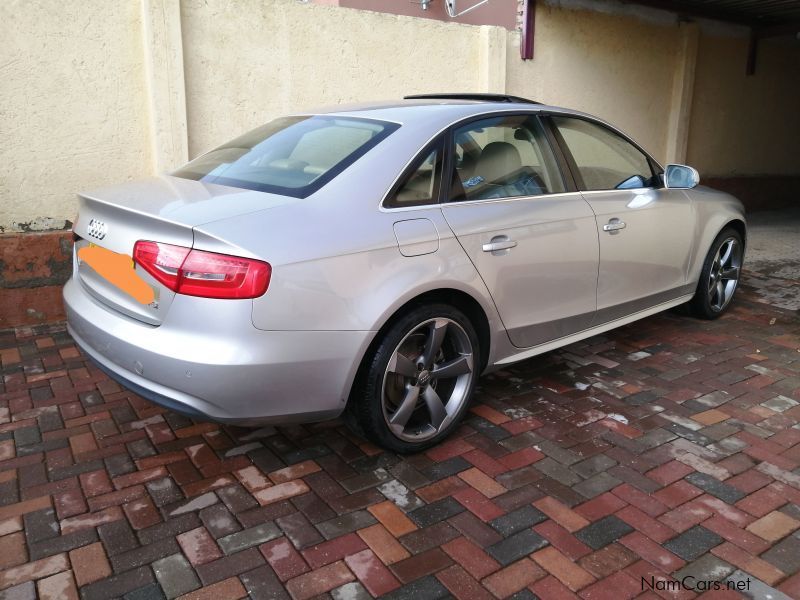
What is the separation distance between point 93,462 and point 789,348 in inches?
168

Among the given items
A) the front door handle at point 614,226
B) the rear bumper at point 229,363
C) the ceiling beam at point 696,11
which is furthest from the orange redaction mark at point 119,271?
the ceiling beam at point 696,11

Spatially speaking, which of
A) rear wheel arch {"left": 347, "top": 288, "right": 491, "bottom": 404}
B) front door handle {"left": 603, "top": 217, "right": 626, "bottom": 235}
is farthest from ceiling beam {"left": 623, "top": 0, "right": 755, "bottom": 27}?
rear wheel arch {"left": 347, "top": 288, "right": 491, "bottom": 404}

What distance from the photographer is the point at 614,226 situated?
156 inches

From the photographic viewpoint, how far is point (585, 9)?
816cm

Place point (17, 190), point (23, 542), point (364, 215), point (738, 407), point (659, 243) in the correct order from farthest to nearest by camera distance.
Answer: point (17, 190)
point (659, 243)
point (738, 407)
point (364, 215)
point (23, 542)

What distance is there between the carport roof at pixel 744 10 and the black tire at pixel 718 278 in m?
4.46

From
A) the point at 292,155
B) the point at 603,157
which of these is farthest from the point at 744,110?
the point at 292,155

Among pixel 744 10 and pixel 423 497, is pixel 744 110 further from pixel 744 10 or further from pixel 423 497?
pixel 423 497

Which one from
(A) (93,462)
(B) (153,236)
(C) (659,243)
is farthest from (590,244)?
(A) (93,462)

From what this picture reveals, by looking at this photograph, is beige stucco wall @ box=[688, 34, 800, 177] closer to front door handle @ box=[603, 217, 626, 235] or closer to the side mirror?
the side mirror

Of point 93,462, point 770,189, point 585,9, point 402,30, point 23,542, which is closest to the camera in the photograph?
point 23,542

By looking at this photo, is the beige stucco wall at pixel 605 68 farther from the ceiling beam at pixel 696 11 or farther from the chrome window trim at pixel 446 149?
the chrome window trim at pixel 446 149

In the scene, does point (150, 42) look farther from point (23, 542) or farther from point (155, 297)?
point (23, 542)

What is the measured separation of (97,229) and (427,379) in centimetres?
159
